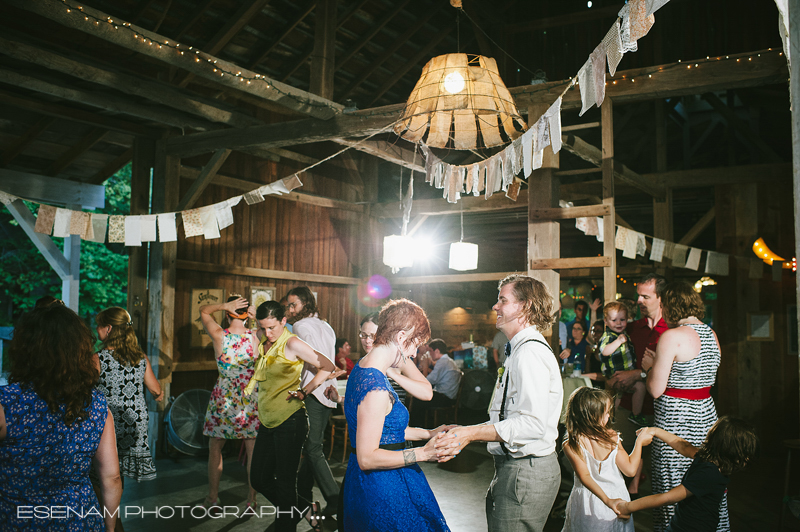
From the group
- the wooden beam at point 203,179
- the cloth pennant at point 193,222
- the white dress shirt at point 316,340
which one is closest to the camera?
the white dress shirt at point 316,340

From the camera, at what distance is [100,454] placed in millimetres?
2168

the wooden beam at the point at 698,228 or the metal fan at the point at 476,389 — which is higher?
the wooden beam at the point at 698,228

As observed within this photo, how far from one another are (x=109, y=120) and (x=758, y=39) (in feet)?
26.3

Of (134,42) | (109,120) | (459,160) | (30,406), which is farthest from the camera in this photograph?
(459,160)

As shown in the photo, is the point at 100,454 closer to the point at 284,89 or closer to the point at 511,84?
the point at 284,89

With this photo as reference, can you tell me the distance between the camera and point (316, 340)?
4.42 meters

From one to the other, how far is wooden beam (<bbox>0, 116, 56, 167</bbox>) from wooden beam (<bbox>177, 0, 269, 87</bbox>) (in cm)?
169

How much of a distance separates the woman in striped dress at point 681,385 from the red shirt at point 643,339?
0.77 meters

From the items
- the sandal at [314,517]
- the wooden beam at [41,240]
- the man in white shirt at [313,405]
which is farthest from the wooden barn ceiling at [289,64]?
the sandal at [314,517]

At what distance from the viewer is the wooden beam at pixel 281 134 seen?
18.9 ft

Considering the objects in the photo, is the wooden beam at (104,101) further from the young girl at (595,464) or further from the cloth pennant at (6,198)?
the young girl at (595,464)

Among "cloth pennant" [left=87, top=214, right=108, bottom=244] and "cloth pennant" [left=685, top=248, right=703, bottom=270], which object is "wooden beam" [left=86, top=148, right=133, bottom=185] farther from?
"cloth pennant" [left=685, top=248, right=703, bottom=270]

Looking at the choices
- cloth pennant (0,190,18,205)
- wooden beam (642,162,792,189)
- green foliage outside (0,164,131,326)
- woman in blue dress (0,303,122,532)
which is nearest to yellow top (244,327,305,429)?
woman in blue dress (0,303,122,532)

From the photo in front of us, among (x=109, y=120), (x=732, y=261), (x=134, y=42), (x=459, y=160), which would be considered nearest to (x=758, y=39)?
(x=732, y=261)
